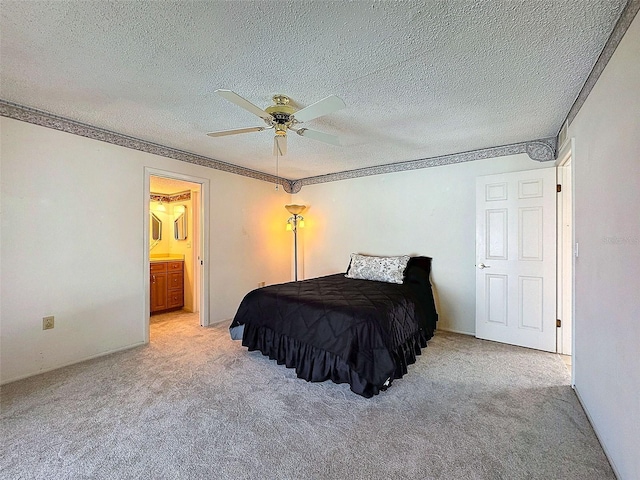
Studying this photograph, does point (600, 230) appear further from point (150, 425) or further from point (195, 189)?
point (195, 189)

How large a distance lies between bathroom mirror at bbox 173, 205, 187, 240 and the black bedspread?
2673 mm

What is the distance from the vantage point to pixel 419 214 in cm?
403

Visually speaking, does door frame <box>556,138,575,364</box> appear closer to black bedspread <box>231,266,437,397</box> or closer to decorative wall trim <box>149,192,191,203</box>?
black bedspread <box>231,266,437,397</box>

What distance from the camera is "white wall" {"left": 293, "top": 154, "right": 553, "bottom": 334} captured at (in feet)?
12.0

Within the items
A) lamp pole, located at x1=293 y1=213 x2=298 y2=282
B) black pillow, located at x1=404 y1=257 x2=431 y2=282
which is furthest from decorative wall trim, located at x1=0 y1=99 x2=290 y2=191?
black pillow, located at x1=404 y1=257 x2=431 y2=282

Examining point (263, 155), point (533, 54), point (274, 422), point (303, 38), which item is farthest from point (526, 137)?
point (274, 422)

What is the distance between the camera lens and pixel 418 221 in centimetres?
404

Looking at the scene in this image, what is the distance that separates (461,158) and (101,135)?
410cm

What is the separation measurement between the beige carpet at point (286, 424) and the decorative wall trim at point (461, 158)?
2.20 meters

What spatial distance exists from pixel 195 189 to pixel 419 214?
342cm

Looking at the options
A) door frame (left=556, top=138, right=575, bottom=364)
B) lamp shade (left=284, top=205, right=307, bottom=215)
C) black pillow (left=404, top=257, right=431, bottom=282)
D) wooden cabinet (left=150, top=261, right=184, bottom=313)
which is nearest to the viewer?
door frame (left=556, top=138, right=575, bottom=364)

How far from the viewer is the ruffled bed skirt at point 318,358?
2258 millimetres

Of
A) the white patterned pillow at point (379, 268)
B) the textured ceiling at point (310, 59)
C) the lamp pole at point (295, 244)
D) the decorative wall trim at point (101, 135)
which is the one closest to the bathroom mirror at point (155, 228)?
the decorative wall trim at point (101, 135)

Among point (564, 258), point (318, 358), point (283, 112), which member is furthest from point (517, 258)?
point (283, 112)
